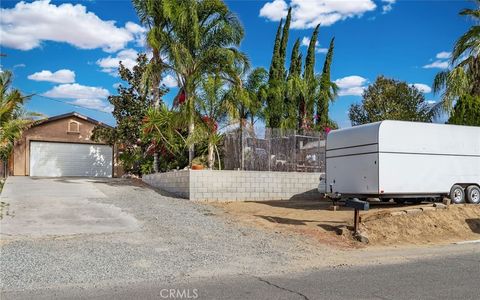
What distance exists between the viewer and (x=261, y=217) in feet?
45.2

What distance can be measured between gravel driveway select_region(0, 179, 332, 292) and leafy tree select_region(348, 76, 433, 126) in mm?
25916

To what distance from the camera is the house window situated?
31.4m

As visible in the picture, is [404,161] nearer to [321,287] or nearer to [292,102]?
[321,287]

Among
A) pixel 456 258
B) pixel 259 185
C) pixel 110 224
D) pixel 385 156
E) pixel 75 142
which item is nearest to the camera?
pixel 456 258

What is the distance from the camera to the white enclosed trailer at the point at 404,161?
45.2 ft

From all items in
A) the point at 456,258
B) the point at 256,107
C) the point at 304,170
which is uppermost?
the point at 256,107

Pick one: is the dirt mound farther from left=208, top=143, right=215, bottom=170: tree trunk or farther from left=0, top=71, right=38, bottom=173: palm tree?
left=0, top=71, right=38, bottom=173: palm tree

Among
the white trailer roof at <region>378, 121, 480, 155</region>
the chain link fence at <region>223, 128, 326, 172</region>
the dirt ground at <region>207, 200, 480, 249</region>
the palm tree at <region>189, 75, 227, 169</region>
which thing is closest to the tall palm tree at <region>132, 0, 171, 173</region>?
the palm tree at <region>189, 75, 227, 169</region>

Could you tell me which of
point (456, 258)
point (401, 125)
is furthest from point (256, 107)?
point (456, 258)

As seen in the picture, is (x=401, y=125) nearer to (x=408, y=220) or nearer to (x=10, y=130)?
(x=408, y=220)

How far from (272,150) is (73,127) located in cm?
1741

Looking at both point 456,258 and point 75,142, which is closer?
point 456,258

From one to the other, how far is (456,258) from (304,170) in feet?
35.0

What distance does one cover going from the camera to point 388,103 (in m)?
36.7
